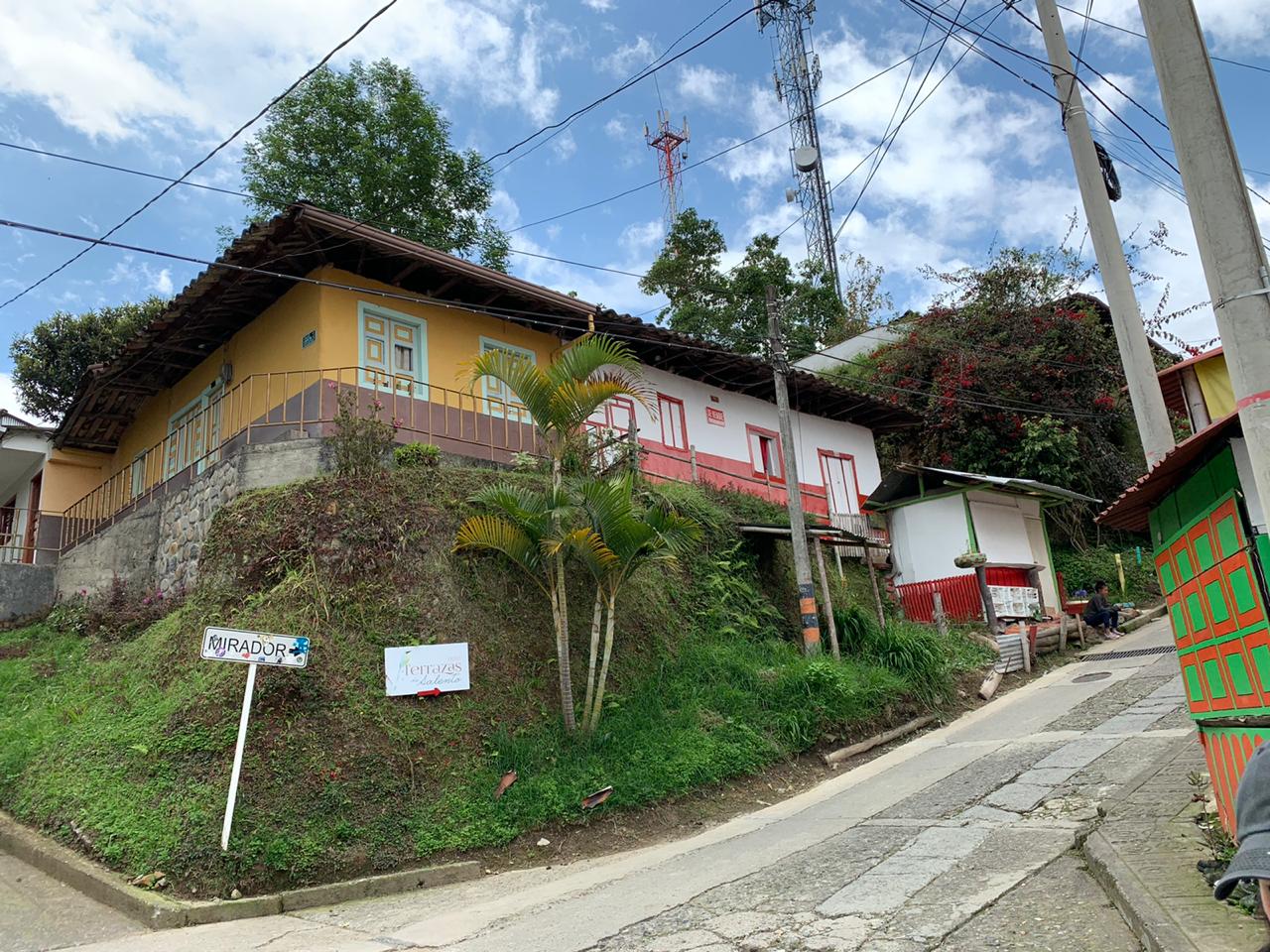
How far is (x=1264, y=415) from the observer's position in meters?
4.13

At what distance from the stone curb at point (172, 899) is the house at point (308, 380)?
4.96m

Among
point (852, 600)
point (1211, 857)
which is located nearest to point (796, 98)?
point (852, 600)

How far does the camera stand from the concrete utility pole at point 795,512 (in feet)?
43.7

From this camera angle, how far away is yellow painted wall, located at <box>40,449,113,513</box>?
63.3ft

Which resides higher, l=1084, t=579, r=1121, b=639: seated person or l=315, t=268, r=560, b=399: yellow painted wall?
l=315, t=268, r=560, b=399: yellow painted wall

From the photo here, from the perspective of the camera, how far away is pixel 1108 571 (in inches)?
901

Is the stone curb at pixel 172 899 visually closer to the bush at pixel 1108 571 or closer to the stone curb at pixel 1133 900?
the stone curb at pixel 1133 900

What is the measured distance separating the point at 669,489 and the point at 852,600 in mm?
4678

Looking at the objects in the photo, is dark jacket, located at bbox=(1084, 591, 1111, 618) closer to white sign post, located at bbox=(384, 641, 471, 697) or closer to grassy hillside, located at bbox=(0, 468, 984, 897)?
grassy hillside, located at bbox=(0, 468, 984, 897)

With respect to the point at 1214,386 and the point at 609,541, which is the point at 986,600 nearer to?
the point at 1214,386

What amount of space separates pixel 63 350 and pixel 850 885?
25.4 meters

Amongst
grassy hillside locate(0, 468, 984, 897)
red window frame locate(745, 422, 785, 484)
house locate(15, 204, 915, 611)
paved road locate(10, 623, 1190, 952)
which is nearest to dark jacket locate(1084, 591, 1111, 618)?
grassy hillside locate(0, 468, 984, 897)

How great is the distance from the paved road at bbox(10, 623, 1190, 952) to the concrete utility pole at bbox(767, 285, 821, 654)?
9.31 feet

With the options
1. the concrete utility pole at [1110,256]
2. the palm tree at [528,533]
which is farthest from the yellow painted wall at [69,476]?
the concrete utility pole at [1110,256]
